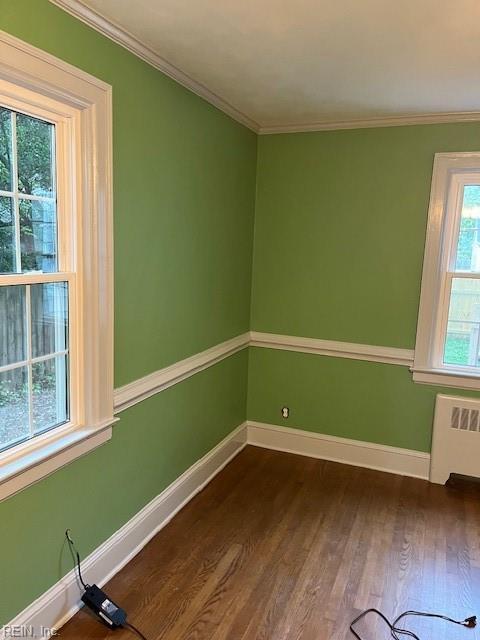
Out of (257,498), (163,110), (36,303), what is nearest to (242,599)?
(257,498)

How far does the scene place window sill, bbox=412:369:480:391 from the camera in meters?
3.08

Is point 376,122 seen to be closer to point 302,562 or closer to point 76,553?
point 302,562

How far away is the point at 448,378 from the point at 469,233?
95cm

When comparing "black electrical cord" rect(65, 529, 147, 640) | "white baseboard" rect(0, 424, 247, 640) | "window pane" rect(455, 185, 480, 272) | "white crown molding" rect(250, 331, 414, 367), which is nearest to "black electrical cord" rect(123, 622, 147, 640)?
"black electrical cord" rect(65, 529, 147, 640)

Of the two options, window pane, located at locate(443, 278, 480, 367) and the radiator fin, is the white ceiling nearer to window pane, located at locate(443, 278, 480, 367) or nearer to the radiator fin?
window pane, located at locate(443, 278, 480, 367)

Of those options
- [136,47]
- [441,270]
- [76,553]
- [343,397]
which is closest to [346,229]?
[441,270]

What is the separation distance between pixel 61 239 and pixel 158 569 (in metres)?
1.59

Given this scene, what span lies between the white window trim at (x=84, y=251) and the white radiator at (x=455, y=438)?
2.18m

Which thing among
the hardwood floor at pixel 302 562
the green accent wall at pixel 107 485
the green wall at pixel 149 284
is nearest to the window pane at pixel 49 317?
the green wall at pixel 149 284

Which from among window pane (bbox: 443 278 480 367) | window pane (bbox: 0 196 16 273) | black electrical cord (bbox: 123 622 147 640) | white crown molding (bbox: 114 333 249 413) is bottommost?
black electrical cord (bbox: 123 622 147 640)

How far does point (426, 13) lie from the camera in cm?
170

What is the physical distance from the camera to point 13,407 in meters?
1.75

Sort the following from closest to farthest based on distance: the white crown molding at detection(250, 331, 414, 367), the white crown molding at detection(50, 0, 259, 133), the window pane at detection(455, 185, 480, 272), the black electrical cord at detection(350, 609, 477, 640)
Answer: the white crown molding at detection(50, 0, 259, 133), the black electrical cord at detection(350, 609, 477, 640), the window pane at detection(455, 185, 480, 272), the white crown molding at detection(250, 331, 414, 367)

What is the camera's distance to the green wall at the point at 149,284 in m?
1.76
